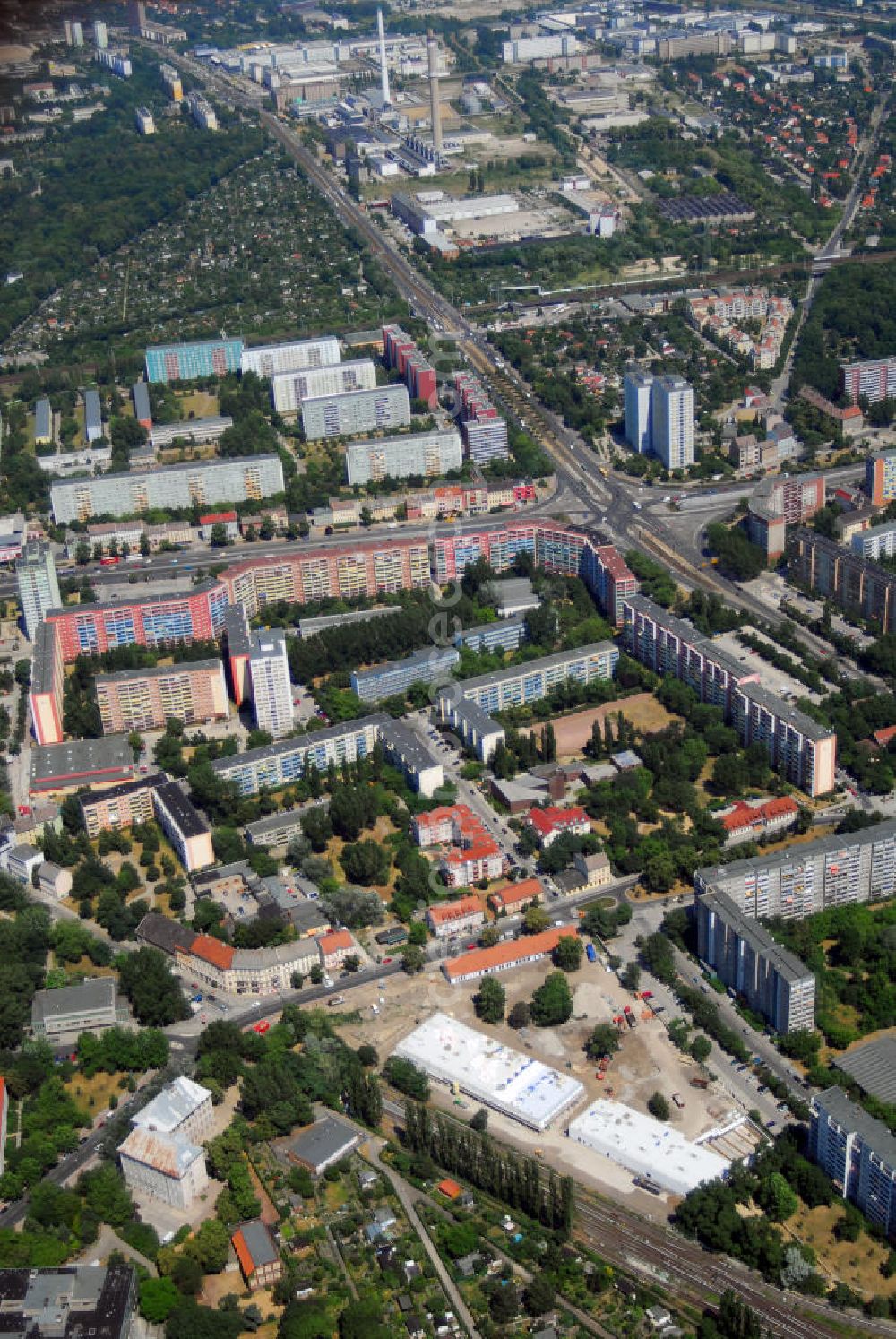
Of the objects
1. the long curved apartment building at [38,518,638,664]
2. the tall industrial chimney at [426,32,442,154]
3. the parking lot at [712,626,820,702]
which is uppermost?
the tall industrial chimney at [426,32,442,154]

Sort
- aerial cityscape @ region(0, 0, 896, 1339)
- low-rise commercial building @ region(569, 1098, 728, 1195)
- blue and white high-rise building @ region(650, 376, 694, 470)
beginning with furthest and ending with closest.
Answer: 1. blue and white high-rise building @ region(650, 376, 694, 470)
2. low-rise commercial building @ region(569, 1098, 728, 1195)
3. aerial cityscape @ region(0, 0, 896, 1339)

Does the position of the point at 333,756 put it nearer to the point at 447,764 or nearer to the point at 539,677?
the point at 447,764

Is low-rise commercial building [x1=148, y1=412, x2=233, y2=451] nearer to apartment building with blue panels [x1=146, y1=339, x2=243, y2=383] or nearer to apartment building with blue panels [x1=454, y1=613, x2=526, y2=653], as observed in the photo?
apartment building with blue panels [x1=146, y1=339, x2=243, y2=383]

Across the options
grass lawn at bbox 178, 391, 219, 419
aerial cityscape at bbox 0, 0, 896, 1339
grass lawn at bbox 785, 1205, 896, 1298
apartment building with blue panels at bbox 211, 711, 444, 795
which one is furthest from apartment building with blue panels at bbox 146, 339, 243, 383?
grass lawn at bbox 785, 1205, 896, 1298

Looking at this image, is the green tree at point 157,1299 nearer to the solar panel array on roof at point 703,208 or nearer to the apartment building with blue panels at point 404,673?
the apartment building with blue panels at point 404,673

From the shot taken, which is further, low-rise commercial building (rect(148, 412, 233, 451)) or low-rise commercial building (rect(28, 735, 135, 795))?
low-rise commercial building (rect(148, 412, 233, 451))

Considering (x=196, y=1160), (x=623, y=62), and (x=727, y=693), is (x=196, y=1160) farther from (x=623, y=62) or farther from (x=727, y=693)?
(x=623, y=62)
